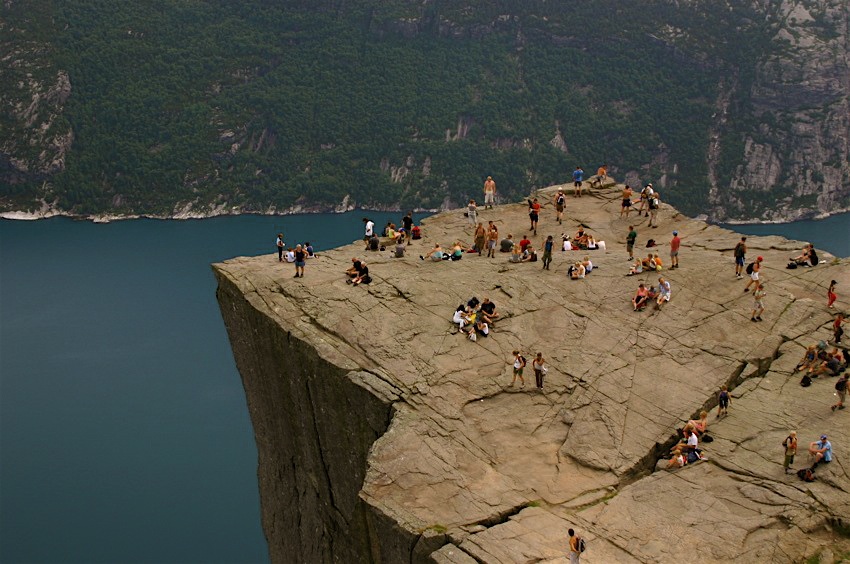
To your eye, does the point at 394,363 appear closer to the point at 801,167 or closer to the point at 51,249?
the point at 51,249

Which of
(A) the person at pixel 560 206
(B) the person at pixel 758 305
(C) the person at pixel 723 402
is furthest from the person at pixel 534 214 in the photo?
(C) the person at pixel 723 402

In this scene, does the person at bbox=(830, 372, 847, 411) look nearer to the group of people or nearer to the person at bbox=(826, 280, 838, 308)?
the person at bbox=(826, 280, 838, 308)

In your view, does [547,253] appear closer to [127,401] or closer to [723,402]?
[723,402]

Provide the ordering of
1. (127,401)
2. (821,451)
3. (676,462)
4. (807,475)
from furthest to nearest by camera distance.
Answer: (127,401)
(676,462)
(821,451)
(807,475)

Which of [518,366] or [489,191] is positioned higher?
[489,191]

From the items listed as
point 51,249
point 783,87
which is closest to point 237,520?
point 51,249

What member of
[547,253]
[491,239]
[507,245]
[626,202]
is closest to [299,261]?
[491,239]

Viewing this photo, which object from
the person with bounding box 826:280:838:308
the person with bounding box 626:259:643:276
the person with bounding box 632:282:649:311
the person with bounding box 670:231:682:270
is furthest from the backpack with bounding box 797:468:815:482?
the person with bounding box 626:259:643:276

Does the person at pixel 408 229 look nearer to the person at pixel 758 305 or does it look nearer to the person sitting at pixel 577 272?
the person sitting at pixel 577 272
